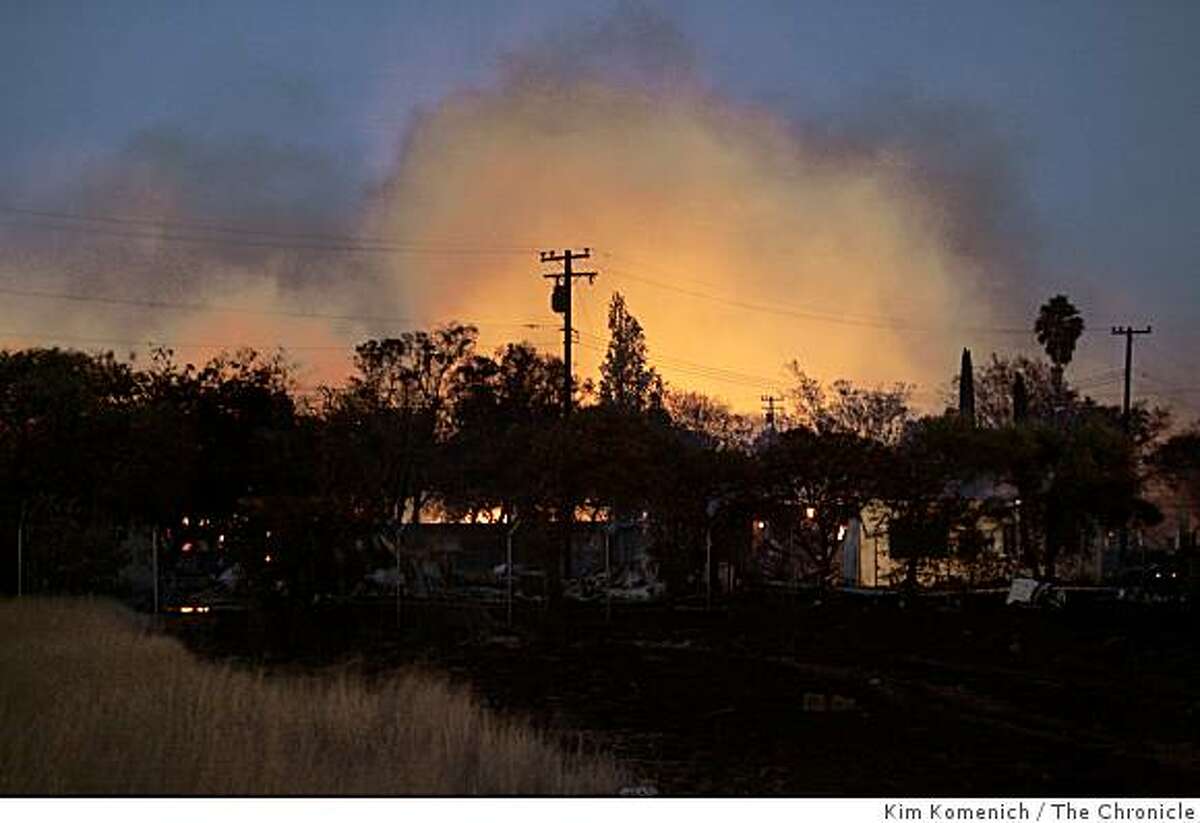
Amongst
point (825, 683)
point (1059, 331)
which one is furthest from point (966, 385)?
point (825, 683)

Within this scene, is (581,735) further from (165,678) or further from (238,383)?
(238,383)

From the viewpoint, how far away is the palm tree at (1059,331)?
49.4m

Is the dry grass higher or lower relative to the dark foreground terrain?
higher

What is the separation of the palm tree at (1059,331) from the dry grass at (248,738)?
128 ft

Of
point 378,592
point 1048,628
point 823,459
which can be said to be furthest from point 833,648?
point 378,592

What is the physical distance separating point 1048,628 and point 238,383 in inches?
813

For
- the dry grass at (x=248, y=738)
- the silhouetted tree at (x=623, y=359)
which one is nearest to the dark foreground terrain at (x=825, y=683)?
the dry grass at (x=248, y=738)

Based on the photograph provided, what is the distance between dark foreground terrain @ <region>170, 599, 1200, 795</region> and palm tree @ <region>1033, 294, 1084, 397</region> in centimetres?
2490

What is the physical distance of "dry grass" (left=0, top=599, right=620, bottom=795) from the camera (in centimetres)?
882

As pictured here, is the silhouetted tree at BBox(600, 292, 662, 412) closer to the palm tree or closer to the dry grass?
the palm tree

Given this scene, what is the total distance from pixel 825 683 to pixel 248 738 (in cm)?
756

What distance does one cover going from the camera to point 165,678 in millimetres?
13195

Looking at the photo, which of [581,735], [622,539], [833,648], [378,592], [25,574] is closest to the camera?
[581,735]

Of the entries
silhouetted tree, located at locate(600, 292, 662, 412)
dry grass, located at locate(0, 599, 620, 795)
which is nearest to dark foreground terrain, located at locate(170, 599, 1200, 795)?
dry grass, located at locate(0, 599, 620, 795)
